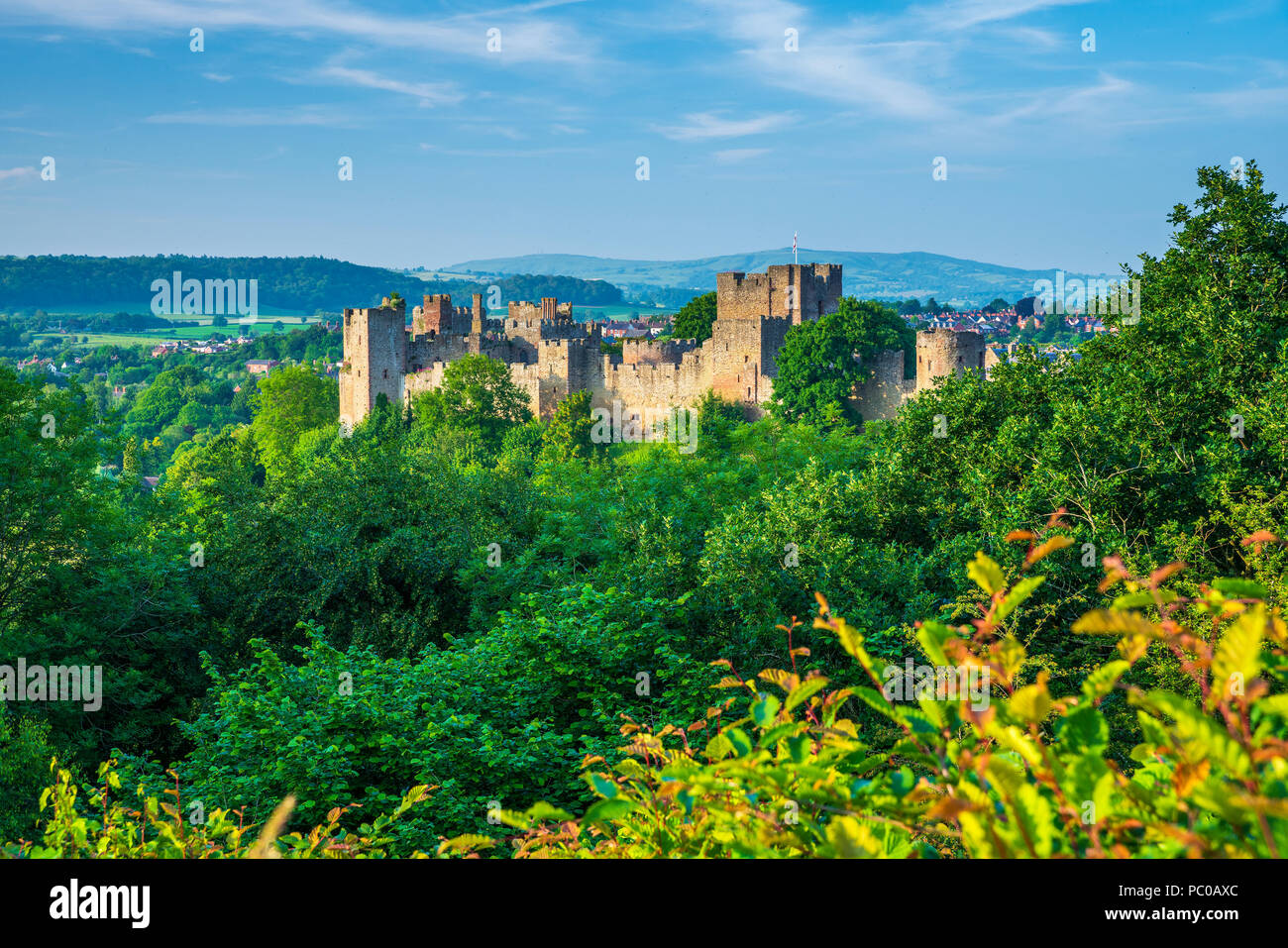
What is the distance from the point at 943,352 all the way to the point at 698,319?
21.6 m

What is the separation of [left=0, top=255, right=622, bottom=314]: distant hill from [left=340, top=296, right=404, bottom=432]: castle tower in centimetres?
4576

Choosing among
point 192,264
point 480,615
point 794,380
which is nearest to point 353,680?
point 480,615

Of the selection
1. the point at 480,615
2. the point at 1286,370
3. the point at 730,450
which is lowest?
the point at 480,615

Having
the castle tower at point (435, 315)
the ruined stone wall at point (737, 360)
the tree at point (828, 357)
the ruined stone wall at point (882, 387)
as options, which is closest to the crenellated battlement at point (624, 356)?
the ruined stone wall at point (737, 360)

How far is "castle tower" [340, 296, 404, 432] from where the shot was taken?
57312mm

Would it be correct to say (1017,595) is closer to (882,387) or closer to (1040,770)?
(1040,770)

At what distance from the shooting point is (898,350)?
46844 millimetres

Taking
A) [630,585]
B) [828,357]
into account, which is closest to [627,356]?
[828,357]

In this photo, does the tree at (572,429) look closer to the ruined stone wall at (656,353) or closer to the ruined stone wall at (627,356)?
the ruined stone wall at (627,356)

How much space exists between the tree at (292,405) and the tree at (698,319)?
63.4 ft

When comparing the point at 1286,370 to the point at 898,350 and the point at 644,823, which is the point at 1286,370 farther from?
the point at 898,350

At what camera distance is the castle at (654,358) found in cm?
4678

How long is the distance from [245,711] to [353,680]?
1.17m
